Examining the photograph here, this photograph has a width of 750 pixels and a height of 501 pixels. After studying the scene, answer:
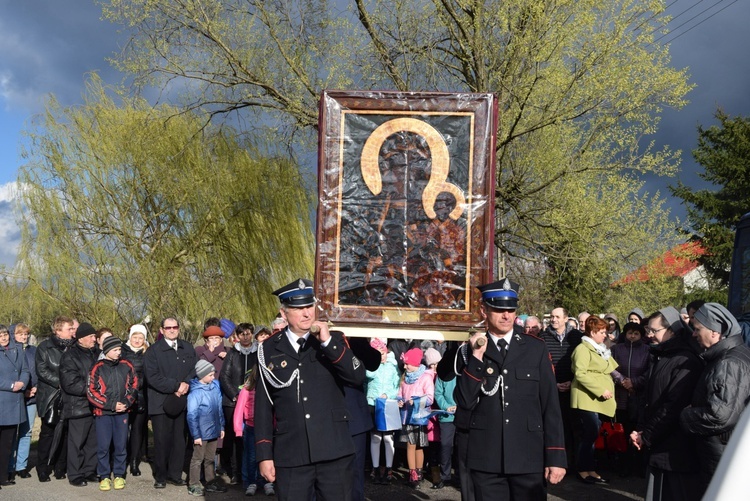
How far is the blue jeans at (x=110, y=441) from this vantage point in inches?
414

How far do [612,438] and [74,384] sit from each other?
7133mm

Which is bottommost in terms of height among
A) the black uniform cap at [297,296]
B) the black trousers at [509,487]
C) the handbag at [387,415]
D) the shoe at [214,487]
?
the shoe at [214,487]

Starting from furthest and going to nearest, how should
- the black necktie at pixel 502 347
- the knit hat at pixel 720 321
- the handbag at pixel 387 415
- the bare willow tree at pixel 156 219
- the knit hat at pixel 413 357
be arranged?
the bare willow tree at pixel 156 219 < the knit hat at pixel 413 357 < the handbag at pixel 387 415 < the knit hat at pixel 720 321 < the black necktie at pixel 502 347

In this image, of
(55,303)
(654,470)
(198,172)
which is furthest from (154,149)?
(654,470)

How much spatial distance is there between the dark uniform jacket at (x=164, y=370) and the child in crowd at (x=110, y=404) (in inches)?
10.3

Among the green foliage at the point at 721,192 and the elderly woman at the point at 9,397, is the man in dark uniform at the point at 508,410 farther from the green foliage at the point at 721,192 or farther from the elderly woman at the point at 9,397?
the green foliage at the point at 721,192

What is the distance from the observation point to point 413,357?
10758 millimetres

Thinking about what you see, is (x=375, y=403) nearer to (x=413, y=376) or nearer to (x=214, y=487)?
(x=413, y=376)

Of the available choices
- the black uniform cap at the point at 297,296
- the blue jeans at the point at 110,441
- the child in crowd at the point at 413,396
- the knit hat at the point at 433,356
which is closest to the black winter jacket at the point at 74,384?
the blue jeans at the point at 110,441

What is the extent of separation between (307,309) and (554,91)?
37.3ft

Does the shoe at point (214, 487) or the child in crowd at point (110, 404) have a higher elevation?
the child in crowd at point (110, 404)

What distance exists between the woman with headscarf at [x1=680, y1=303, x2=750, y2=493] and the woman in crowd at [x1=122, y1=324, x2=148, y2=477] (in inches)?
312

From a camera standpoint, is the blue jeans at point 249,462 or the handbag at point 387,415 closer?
the blue jeans at point 249,462

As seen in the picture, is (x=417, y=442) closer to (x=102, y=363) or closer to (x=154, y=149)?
(x=102, y=363)
